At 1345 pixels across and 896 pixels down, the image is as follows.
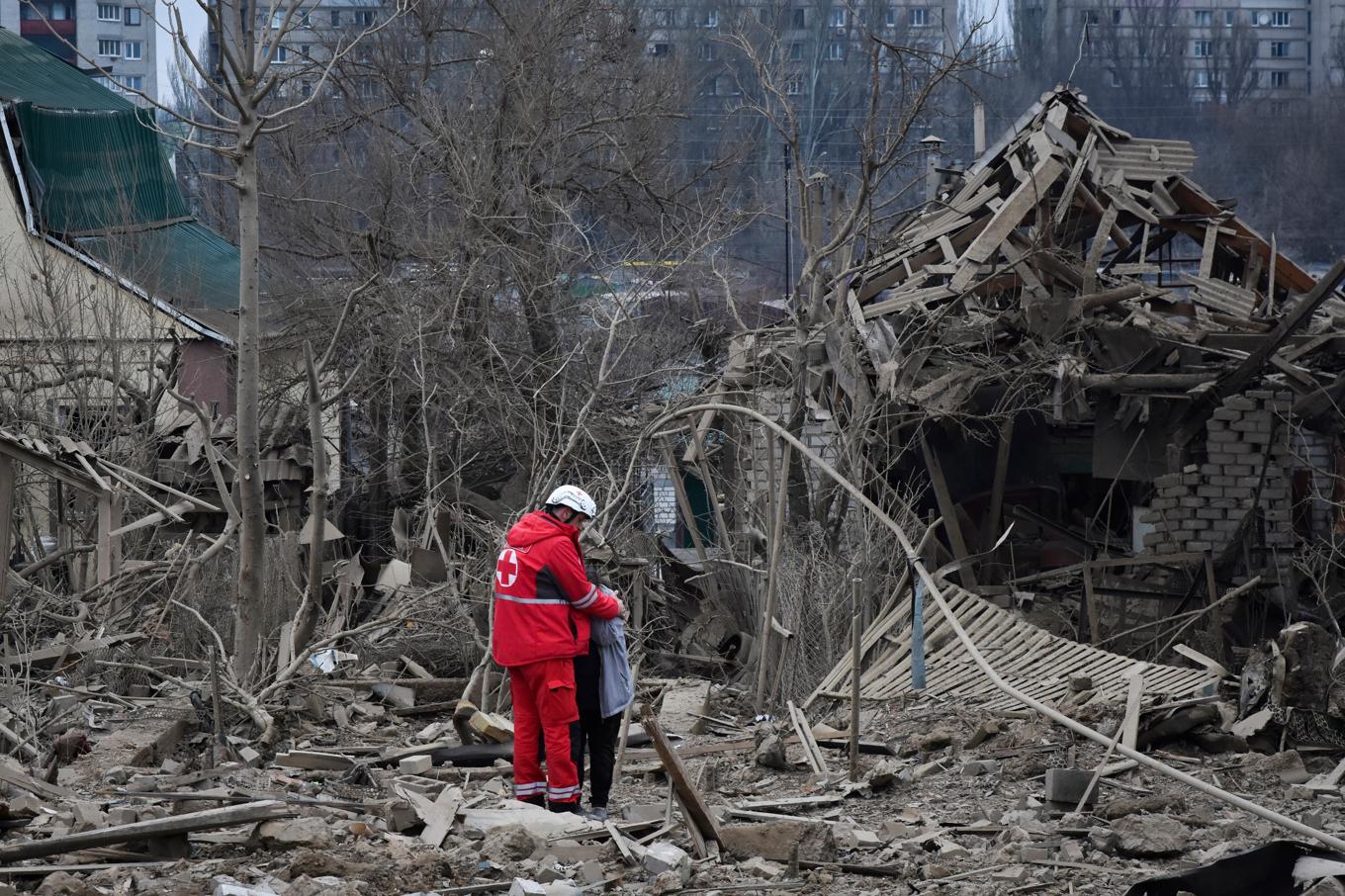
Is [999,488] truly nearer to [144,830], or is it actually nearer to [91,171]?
[144,830]

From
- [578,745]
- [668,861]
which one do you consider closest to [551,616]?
[578,745]

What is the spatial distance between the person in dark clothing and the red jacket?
255mm

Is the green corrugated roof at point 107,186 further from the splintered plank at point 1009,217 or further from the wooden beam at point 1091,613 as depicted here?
the wooden beam at point 1091,613

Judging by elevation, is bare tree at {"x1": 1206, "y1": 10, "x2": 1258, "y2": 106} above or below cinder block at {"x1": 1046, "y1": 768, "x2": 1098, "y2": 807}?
above

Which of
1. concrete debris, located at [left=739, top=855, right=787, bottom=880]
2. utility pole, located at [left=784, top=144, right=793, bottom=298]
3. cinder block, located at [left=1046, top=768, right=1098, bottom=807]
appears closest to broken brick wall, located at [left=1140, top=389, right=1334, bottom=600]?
utility pole, located at [left=784, top=144, right=793, bottom=298]

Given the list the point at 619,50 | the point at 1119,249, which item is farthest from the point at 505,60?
the point at 1119,249

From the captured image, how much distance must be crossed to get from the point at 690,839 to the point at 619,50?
63.0ft

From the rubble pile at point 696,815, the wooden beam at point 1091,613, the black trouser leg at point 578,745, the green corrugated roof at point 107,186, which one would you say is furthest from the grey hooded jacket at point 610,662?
the green corrugated roof at point 107,186

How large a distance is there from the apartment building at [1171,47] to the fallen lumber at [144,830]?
58.9 meters

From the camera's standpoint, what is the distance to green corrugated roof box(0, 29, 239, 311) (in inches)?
896

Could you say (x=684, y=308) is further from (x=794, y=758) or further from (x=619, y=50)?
(x=794, y=758)

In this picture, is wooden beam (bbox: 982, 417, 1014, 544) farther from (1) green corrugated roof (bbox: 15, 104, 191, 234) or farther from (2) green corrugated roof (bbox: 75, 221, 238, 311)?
(1) green corrugated roof (bbox: 15, 104, 191, 234)

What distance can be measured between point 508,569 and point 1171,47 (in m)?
63.5

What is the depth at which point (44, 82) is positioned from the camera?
26.6 m
